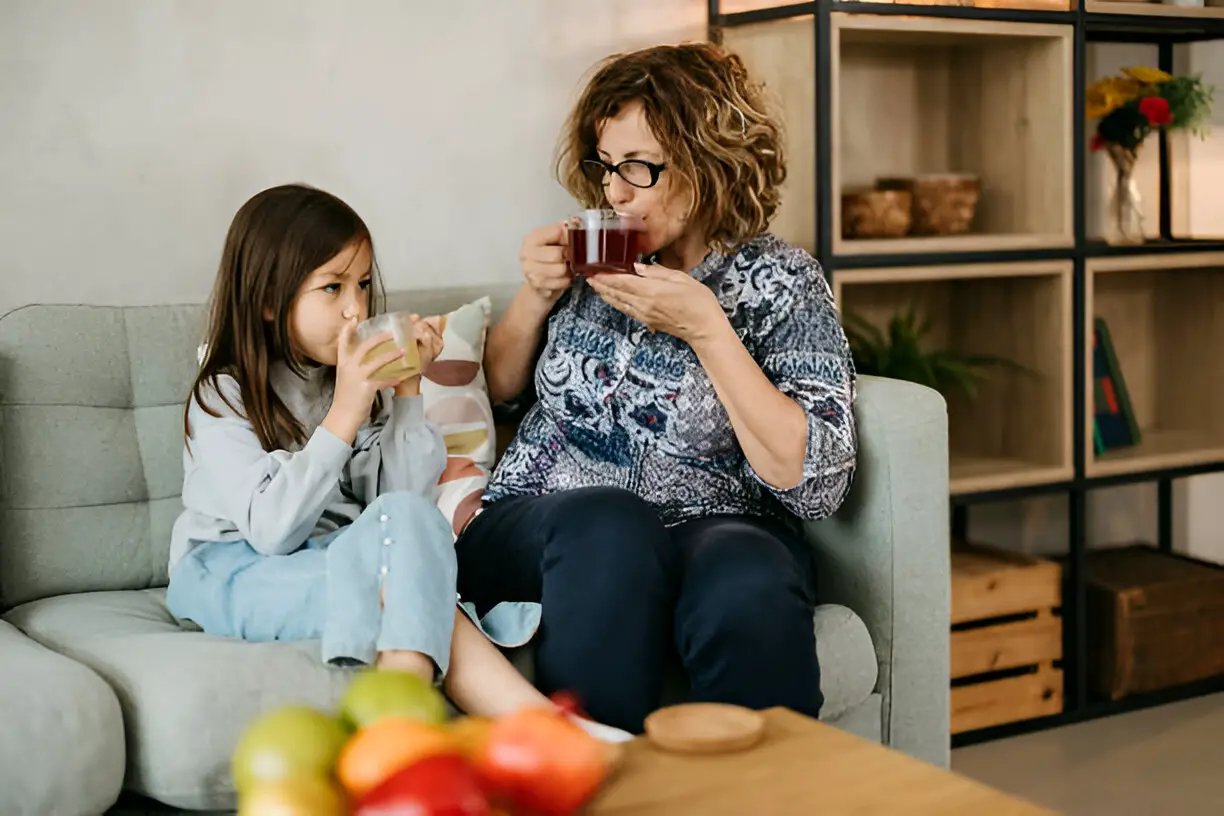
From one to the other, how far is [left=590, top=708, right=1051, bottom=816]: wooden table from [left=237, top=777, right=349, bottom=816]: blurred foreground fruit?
23 cm

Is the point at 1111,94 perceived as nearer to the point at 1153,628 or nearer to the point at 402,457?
the point at 1153,628

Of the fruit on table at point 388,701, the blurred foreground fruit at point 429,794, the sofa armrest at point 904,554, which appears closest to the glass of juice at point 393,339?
the sofa armrest at point 904,554

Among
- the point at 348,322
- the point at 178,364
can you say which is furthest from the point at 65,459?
the point at 348,322

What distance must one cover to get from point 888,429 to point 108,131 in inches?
52.8

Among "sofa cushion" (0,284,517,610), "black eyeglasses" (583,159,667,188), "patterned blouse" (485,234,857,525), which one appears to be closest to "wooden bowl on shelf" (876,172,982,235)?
"patterned blouse" (485,234,857,525)

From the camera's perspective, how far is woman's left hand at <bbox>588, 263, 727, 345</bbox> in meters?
1.98

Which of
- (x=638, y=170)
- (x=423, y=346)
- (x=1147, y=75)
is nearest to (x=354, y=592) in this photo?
(x=423, y=346)

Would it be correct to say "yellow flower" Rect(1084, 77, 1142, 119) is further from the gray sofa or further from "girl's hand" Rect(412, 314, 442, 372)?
"girl's hand" Rect(412, 314, 442, 372)

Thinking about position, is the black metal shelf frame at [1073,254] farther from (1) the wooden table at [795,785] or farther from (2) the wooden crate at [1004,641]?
(1) the wooden table at [795,785]

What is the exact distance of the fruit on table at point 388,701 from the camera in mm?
1123

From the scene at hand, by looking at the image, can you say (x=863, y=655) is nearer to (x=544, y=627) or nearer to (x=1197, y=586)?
(x=544, y=627)

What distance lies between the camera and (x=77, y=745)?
148 centimetres

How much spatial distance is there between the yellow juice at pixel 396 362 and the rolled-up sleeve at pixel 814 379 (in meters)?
0.52

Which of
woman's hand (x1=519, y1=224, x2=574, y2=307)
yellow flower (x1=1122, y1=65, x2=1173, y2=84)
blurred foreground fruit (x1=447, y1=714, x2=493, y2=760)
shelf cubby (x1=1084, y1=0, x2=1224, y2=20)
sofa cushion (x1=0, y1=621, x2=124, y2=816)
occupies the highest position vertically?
shelf cubby (x1=1084, y1=0, x2=1224, y2=20)
